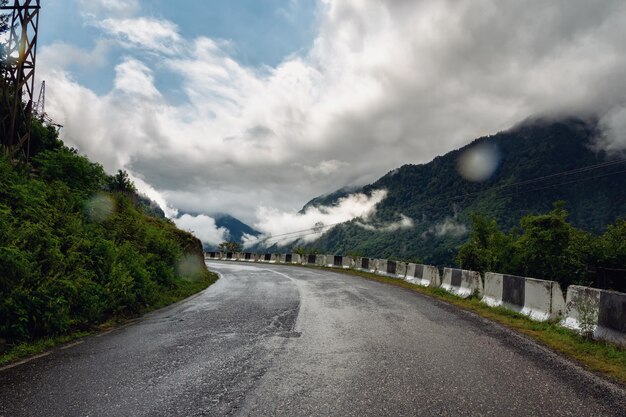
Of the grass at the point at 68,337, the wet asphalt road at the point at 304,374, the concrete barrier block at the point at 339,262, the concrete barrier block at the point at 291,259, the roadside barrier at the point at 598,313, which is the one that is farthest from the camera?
the concrete barrier block at the point at 291,259

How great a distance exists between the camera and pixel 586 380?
4.71 metres

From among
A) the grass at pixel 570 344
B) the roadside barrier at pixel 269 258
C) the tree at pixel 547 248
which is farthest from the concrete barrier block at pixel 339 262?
the grass at pixel 570 344

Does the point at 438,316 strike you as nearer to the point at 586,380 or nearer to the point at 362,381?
the point at 586,380

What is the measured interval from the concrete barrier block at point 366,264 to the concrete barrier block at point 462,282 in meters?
9.32

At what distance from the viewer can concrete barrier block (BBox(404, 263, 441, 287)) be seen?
1589 cm

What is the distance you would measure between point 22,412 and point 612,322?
8.10 m

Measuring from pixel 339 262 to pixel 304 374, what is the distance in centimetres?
2620

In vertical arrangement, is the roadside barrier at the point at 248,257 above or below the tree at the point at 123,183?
below

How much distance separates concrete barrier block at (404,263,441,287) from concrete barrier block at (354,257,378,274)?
5125 mm

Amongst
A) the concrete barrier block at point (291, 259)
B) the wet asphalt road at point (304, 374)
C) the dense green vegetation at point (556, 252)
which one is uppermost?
the dense green vegetation at point (556, 252)

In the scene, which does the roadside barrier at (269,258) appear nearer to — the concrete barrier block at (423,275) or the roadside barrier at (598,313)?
the concrete barrier block at (423,275)

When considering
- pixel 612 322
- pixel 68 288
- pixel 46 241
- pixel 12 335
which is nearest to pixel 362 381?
pixel 612 322

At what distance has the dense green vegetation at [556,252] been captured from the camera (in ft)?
70.4

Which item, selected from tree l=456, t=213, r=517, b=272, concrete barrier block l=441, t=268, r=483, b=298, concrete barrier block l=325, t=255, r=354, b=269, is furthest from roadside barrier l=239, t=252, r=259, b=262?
concrete barrier block l=441, t=268, r=483, b=298
